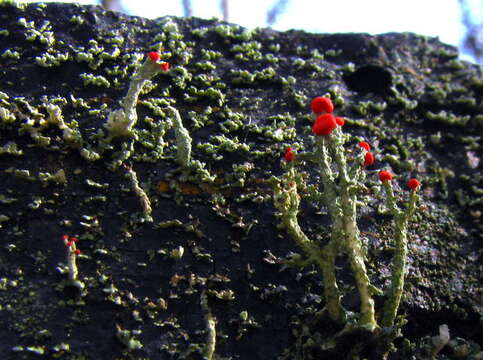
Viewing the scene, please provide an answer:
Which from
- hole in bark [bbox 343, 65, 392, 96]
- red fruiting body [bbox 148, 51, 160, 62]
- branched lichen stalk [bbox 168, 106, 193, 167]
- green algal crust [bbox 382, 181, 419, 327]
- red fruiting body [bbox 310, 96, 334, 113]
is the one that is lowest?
green algal crust [bbox 382, 181, 419, 327]

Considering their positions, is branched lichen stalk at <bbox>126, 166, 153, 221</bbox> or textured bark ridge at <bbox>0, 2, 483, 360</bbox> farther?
branched lichen stalk at <bbox>126, 166, 153, 221</bbox>

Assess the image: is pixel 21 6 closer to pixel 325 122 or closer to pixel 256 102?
pixel 256 102

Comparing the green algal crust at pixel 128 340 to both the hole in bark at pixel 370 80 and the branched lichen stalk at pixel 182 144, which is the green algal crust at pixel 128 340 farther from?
the hole in bark at pixel 370 80

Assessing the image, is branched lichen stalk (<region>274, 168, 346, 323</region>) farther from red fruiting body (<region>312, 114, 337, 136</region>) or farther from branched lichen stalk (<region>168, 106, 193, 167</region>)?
branched lichen stalk (<region>168, 106, 193, 167</region>)

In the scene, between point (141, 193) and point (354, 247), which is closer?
point (354, 247)

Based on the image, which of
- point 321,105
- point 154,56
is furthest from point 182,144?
point 321,105

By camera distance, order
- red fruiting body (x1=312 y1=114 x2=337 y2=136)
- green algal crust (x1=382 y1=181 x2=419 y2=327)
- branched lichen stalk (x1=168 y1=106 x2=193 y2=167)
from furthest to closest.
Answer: branched lichen stalk (x1=168 y1=106 x2=193 y2=167) < green algal crust (x1=382 y1=181 x2=419 y2=327) < red fruiting body (x1=312 y1=114 x2=337 y2=136)

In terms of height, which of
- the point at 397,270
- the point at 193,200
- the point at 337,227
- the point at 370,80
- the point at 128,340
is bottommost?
the point at 128,340

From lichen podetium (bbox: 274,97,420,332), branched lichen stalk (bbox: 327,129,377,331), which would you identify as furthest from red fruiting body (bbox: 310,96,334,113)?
branched lichen stalk (bbox: 327,129,377,331)

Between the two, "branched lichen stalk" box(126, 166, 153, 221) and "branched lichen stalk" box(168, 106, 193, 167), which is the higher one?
"branched lichen stalk" box(168, 106, 193, 167)

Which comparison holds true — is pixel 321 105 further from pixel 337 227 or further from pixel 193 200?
pixel 193 200
